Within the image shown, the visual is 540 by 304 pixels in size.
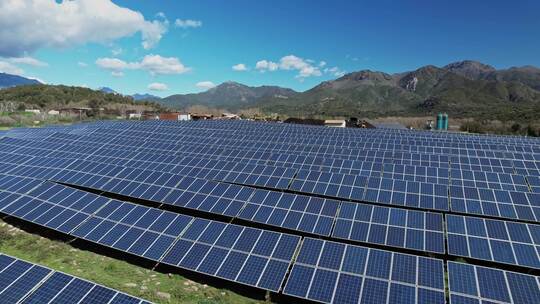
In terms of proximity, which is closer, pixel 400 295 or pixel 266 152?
pixel 400 295

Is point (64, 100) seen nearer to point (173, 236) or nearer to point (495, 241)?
point (173, 236)

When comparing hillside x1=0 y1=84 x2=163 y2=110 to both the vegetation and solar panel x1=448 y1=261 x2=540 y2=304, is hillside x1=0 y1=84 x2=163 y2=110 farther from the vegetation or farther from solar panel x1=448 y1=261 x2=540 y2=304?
solar panel x1=448 y1=261 x2=540 y2=304

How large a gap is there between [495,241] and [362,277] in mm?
6496

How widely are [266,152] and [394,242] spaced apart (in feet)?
61.2

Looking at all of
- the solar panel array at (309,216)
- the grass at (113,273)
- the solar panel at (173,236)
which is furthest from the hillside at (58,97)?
the grass at (113,273)

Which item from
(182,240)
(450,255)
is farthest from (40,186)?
(450,255)

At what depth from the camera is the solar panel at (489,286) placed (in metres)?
11.4

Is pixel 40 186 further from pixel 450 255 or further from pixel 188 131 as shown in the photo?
pixel 188 131

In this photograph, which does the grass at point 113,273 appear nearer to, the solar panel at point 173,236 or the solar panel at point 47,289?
the solar panel at point 173,236

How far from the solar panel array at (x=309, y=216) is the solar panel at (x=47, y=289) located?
16.3ft

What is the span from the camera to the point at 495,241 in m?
15.1

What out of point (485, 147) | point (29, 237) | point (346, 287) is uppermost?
point (485, 147)

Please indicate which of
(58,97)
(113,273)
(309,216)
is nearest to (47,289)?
(113,273)

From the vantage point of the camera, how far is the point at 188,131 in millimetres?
48406
